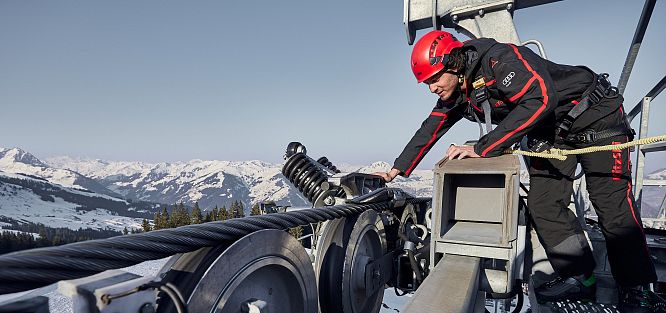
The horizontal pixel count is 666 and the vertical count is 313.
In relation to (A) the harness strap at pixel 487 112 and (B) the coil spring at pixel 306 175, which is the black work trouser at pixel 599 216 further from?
(B) the coil spring at pixel 306 175

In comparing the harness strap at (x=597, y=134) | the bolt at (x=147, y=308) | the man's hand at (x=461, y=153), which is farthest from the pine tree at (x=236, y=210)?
the bolt at (x=147, y=308)

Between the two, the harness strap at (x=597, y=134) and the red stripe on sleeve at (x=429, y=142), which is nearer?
the harness strap at (x=597, y=134)

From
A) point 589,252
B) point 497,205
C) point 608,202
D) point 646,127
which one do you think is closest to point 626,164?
point 608,202

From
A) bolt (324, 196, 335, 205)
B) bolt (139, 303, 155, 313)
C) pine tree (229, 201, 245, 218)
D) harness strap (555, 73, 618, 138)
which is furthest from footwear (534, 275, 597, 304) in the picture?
pine tree (229, 201, 245, 218)

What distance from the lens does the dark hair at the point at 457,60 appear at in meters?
2.79

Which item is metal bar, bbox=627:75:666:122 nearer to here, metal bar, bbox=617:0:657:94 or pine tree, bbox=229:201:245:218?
metal bar, bbox=617:0:657:94

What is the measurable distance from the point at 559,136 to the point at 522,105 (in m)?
0.76

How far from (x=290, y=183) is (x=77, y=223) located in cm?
19717

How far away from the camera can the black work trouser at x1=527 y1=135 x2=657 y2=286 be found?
2555mm

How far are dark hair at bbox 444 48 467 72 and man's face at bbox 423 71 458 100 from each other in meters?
0.07

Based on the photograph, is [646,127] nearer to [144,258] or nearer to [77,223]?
[144,258]

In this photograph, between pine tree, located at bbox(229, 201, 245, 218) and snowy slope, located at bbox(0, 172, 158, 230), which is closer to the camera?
pine tree, located at bbox(229, 201, 245, 218)

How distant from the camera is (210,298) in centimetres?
123

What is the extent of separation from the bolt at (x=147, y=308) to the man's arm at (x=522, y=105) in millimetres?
2085
